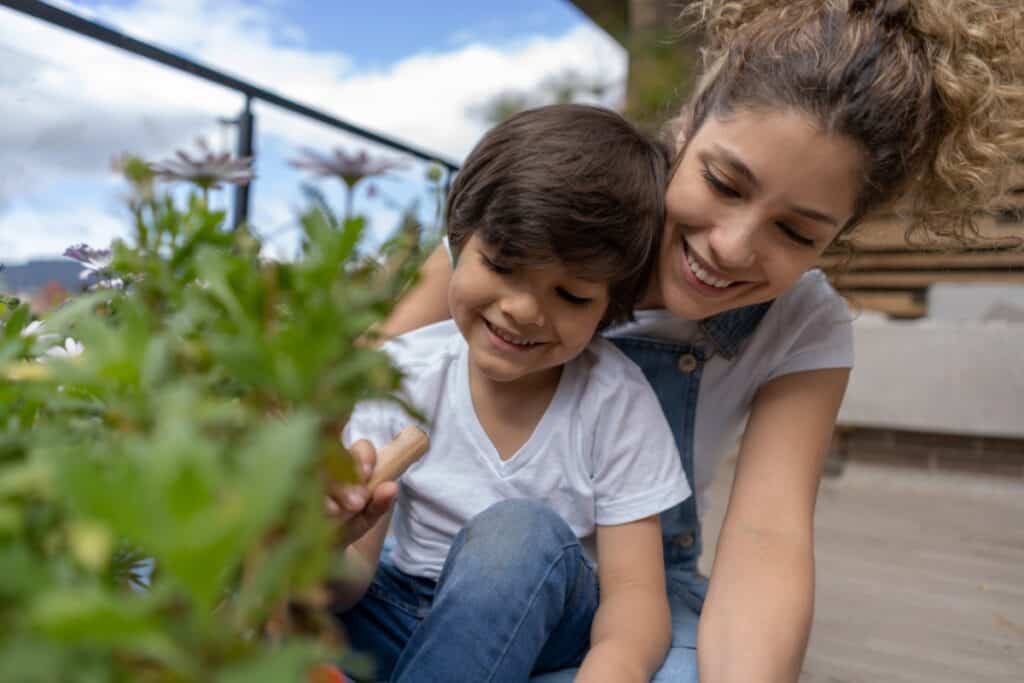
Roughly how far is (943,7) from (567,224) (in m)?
0.56

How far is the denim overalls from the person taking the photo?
131cm

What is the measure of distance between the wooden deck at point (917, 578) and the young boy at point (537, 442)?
28.0 inches

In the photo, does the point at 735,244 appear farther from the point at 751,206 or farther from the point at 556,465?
the point at 556,465

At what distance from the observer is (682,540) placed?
1.35 meters

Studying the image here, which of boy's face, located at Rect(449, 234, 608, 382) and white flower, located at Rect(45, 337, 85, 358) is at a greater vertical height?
white flower, located at Rect(45, 337, 85, 358)

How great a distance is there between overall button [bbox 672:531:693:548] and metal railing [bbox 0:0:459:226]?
66 cm

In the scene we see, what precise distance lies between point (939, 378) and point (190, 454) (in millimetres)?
3618

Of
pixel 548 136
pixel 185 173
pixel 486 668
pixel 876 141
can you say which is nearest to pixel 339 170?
pixel 185 173

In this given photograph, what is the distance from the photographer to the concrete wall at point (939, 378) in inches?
132

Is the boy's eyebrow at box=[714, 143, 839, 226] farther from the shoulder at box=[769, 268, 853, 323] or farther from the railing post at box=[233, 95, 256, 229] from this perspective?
the railing post at box=[233, 95, 256, 229]

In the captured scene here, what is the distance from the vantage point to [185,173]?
465 mm

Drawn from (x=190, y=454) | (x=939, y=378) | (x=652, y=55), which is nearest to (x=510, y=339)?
(x=190, y=454)

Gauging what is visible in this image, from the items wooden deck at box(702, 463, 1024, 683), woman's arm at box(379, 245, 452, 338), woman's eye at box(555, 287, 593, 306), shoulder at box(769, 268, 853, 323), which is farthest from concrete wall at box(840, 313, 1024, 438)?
woman's eye at box(555, 287, 593, 306)

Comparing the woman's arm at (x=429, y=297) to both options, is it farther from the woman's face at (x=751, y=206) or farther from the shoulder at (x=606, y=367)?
the woman's face at (x=751, y=206)
